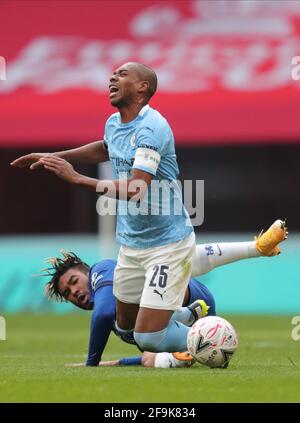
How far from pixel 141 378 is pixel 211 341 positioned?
2.68 ft

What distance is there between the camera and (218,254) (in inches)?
388

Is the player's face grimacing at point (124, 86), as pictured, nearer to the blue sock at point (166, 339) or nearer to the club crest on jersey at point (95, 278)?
the club crest on jersey at point (95, 278)

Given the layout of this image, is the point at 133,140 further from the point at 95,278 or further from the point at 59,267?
the point at 59,267

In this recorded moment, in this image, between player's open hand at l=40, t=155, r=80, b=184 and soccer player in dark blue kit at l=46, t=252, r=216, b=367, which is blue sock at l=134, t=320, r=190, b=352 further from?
player's open hand at l=40, t=155, r=80, b=184

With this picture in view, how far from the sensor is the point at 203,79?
20656 millimetres

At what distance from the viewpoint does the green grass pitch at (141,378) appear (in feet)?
22.9

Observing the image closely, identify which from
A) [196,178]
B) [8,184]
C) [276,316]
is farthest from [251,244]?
[8,184]

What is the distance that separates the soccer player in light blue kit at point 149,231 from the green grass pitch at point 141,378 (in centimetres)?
35

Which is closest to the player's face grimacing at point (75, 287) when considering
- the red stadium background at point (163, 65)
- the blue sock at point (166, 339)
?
the blue sock at point (166, 339)

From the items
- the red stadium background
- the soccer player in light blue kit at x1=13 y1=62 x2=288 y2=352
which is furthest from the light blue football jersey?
the red stadium background

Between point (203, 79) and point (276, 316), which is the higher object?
point (203, 79)

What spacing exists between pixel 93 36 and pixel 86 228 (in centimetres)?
362

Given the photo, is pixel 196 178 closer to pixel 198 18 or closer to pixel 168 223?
pixel 198 18

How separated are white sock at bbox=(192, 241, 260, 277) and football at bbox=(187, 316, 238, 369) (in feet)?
3.66
